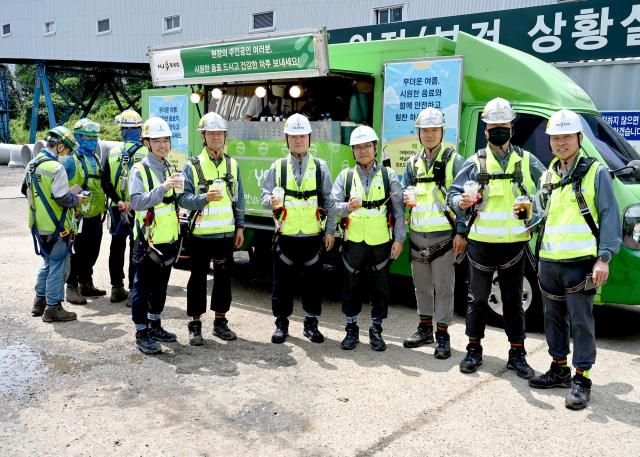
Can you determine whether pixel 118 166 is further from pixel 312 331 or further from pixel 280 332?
pixel 312 331

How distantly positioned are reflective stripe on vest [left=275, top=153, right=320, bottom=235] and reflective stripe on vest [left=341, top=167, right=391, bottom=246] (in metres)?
0.39

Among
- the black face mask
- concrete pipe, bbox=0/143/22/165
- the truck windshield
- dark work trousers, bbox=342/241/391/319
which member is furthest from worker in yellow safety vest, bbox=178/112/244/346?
concrete pipe, bbox=0/143/22/165

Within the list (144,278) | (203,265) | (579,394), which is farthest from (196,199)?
(579,394)

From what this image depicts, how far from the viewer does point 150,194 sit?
517 cm

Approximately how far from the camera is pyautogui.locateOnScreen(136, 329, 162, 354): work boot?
537 cm

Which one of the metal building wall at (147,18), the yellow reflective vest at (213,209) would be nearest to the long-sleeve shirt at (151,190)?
the yellow reflective vest at (213,209)

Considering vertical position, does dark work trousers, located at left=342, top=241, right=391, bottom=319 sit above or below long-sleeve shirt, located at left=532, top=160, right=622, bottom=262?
below

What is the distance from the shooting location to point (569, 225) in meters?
4.30

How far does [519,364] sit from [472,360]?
35 centimetres

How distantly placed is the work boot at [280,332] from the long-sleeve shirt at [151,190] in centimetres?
157

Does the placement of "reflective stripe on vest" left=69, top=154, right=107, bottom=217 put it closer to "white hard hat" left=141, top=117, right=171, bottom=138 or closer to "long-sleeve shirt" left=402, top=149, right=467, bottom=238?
"white hard hat" left=141, top=117, right=171, bottom=138

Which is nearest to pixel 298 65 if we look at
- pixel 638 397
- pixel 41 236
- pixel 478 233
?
pixel 478 233

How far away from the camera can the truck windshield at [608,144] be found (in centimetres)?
568

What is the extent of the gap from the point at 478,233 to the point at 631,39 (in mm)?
6350
